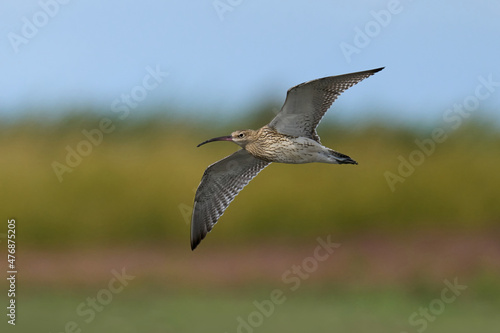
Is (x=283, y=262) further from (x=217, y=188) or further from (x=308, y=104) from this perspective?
(x=308, y=104)

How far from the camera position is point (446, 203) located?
16.0 m

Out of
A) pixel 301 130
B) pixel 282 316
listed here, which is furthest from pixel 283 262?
pixel 301 130

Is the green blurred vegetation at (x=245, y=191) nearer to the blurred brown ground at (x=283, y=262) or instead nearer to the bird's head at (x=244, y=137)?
the blurred brown ground at (x=283, y=262)

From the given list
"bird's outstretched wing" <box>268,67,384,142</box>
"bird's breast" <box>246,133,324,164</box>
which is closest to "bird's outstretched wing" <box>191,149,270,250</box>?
"bird's breast" <box>246,133,324,164</box>

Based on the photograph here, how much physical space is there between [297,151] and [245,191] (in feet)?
24.3

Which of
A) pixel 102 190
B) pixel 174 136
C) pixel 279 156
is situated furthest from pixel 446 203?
pixel 279 156

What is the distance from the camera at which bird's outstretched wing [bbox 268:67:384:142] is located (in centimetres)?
764

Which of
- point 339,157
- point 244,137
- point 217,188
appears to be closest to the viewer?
point 339,157

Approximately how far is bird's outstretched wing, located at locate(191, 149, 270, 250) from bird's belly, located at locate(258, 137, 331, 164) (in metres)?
1.02

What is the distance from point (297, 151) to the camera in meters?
7.83

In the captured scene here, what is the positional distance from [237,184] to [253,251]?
633 centimetres

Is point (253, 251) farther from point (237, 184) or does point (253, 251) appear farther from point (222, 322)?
point (237, 184)

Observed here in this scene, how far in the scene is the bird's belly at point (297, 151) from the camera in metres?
7.75

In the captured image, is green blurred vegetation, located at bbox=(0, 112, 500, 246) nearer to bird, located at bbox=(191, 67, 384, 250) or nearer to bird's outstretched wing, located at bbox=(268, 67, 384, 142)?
bird, located at bbox=(191, 67, 384, 250)
